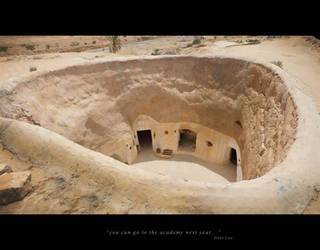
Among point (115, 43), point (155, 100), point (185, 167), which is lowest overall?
point (185, 167)

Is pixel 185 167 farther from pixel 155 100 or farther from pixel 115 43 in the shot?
pixel 115 43

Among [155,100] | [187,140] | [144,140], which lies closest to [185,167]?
[187,140]

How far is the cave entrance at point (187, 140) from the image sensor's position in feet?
44.3

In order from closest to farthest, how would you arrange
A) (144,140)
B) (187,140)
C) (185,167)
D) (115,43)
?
(185,167) < (187,140) < (144,140) < (115,43)

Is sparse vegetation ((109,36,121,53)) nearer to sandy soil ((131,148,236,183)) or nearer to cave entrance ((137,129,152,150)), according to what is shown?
cave entrance ((137,129,152,150))

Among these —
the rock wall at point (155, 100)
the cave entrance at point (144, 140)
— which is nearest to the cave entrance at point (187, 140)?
the rock wall at point (155, 100)

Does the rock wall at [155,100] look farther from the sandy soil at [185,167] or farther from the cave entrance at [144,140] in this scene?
the cave entrance at [144,140]

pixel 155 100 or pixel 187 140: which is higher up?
pixel 155 100

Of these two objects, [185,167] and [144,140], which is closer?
[185,167]

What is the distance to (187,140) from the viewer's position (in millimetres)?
14141

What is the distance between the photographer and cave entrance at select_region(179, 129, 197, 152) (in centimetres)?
1351

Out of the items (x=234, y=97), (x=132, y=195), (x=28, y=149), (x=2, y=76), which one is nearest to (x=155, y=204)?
(x=132, y=195)

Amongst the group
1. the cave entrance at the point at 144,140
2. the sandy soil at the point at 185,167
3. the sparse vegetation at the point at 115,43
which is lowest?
the sandy soil at the point at 185,167
